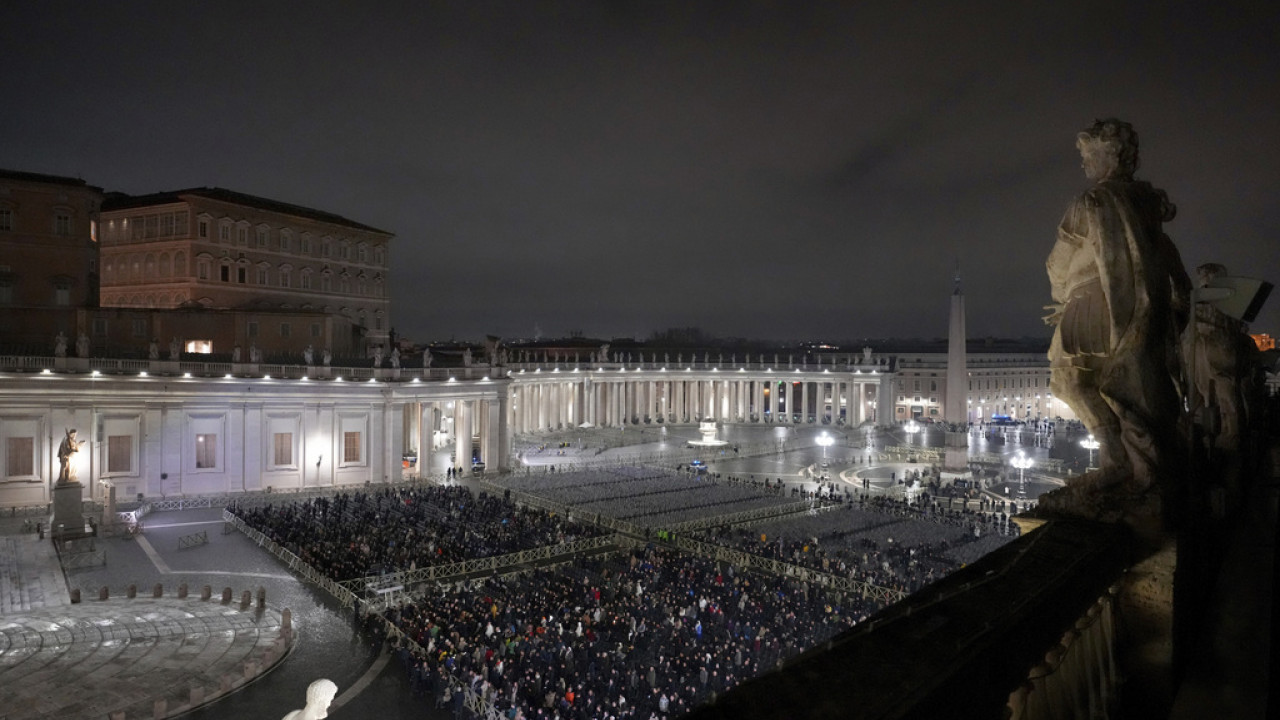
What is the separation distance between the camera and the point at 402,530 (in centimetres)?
3325

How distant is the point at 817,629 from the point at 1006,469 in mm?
45277

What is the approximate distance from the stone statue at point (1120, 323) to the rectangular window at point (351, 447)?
49.4 metres

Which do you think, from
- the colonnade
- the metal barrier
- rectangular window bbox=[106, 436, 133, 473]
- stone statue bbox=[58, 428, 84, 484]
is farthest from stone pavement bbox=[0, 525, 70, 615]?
the colonnade

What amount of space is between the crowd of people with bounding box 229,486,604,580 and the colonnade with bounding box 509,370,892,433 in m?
41.3

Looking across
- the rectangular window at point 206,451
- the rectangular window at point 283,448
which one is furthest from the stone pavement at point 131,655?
the rectangular window at point 283,448

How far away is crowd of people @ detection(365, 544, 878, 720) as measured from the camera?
59.8 ft

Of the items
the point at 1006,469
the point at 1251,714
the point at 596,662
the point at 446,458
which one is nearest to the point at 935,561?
the point at 596,662

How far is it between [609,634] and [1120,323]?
18473 mm

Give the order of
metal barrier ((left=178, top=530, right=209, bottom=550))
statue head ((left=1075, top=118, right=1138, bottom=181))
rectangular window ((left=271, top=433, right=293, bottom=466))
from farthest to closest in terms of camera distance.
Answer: rectangular window ((left=271, top=433, right=293, bottom=466)), metal barrier ((left=178, top=530, right=209, bottom=550)), statue head ((left=1075, top=118, right=1138, bottom=181))

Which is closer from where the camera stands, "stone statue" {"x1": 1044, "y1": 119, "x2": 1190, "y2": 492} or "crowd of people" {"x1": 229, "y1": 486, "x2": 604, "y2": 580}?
"stone statue" {"x1": 1044, "y1": 119, "x2": 1190, "y2": 492}

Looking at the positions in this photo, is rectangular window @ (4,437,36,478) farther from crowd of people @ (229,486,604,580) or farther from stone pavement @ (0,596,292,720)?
stone pavement @ (0,596,292,720)

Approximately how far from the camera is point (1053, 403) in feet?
443

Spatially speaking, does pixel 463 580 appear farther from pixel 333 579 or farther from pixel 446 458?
pixel 446 458

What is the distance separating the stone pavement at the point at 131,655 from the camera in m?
18.0
